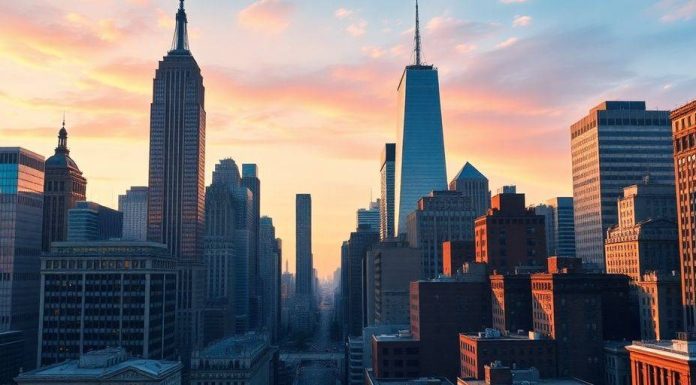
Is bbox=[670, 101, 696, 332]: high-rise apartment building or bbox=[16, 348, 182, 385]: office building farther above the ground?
bbox=[670, 101, 696, 332]: high-rise apartment building

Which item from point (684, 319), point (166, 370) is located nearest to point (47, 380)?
point (166, 370)

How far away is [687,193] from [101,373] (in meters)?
145

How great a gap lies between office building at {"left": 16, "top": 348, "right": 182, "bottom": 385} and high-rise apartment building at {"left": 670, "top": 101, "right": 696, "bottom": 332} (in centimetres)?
12725

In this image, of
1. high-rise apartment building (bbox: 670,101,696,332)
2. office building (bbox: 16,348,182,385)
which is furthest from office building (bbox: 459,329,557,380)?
office building (bbox: 16,348,182,385)

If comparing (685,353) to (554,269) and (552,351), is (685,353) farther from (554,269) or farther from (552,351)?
(554,269)

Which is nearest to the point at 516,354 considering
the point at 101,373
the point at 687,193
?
the point at 687,193

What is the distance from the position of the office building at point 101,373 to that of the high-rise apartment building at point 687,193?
12725 cm

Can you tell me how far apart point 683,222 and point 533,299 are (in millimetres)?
42229

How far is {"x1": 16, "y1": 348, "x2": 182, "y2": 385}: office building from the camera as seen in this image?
155m

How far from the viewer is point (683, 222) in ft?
591

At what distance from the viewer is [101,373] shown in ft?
518

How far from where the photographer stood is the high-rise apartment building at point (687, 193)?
174 metres

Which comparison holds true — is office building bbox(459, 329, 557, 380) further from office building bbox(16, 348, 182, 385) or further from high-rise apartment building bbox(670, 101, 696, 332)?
office building bbox(16, 348, 182, 385)

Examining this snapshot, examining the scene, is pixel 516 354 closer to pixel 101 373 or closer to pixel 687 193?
pixel 687 193
